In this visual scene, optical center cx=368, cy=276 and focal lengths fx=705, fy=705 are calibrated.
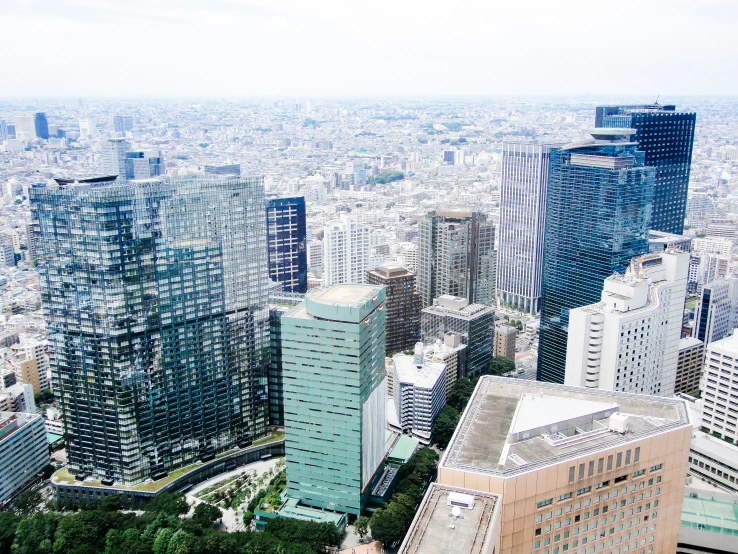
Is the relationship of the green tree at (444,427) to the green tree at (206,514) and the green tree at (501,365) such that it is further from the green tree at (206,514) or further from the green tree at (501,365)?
the green tree at (206,514)

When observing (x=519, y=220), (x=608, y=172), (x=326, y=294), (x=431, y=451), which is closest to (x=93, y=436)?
(x=326, y=294)

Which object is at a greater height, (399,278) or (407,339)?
(399,278)

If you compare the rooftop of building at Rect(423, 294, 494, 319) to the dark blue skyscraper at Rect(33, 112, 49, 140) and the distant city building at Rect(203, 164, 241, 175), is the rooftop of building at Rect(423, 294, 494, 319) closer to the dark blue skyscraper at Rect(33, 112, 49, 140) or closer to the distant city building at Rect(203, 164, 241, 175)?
the distant city building at Rect(203, 164, 241, 175)

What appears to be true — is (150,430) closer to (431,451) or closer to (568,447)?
(431,451)

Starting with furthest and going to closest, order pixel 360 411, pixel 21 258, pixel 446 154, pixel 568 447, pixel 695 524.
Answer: pixel 446 154, pixel 21 258, pixel 360 411, pixel 695 524, pixel 568 447

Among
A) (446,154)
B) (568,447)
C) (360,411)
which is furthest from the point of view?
(446,154)
